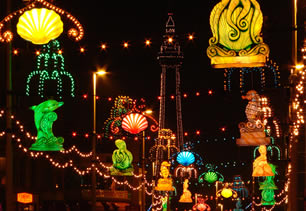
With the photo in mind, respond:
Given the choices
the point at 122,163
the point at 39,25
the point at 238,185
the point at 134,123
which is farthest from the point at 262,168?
the point at 238,185

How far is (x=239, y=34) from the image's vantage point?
12.7m

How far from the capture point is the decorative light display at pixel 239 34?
12617mm

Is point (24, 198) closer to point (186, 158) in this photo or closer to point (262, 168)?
point (186, 158)

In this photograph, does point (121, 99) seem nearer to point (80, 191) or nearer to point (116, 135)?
point (116, 135)

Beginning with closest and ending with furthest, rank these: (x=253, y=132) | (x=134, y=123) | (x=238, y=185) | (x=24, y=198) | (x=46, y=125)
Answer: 1. (x=46, y=125)
2. (x=253, y=132)
3. (x=134, y=123)
4. (x=238, y=185)
5. (x=24, y=198)

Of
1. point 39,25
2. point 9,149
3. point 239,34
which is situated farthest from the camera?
point 9,149

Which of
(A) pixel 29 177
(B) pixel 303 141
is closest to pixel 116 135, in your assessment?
(B) pixel 303 141

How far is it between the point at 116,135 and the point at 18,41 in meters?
15.2

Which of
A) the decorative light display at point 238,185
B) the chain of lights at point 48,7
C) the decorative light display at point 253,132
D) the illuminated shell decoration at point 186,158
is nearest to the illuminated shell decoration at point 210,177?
the decorative light display at point 238,185

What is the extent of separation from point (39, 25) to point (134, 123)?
13.5 m

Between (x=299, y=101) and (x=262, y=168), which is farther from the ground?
(x=299, y=101)

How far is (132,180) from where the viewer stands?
66375 millimetres

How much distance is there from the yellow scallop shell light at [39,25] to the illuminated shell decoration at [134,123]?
42.8 feet

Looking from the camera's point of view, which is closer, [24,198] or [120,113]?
[120,113]
